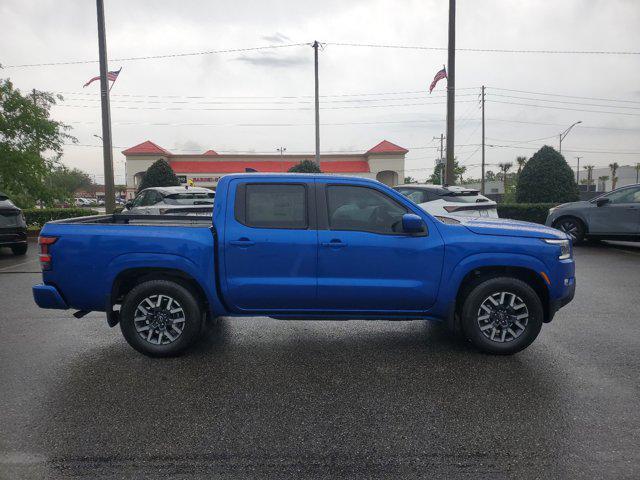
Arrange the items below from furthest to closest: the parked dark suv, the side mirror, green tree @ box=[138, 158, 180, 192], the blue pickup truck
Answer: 1. green tree @ box=[138, 158, 180, 192]
2. the parked dark suv
3. the blue pickup truck
4. the side mirror

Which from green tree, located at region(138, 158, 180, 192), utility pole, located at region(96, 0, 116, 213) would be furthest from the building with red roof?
utility pole, located at region(96, 0, 116, 213)

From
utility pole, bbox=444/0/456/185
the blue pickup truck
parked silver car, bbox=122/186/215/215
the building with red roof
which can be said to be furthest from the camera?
the building with red roof

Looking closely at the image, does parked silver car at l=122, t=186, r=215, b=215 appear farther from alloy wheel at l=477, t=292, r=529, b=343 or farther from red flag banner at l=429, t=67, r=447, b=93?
red flag banner at l=429, t=67, r=447, b=93

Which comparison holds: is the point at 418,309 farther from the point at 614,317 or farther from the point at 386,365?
the point at 614,317

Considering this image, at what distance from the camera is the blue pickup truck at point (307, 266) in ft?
16.0

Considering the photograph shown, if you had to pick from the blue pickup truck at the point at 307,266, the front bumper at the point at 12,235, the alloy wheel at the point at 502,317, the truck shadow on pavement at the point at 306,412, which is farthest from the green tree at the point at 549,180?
the front bumper at the point at 12,235

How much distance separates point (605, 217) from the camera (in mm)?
13141

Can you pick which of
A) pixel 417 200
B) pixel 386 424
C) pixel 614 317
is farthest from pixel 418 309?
pixel 417 200

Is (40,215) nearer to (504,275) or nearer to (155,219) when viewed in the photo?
(155,219)

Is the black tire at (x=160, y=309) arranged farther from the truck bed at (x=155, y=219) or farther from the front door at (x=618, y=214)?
the front door at (x=618, y=214)

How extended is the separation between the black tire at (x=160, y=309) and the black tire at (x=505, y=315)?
272cm

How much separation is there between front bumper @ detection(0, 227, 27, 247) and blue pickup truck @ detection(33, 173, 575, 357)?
8.45 metres

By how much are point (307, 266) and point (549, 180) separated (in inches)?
716

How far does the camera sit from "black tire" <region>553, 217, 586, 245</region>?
1364 cm
